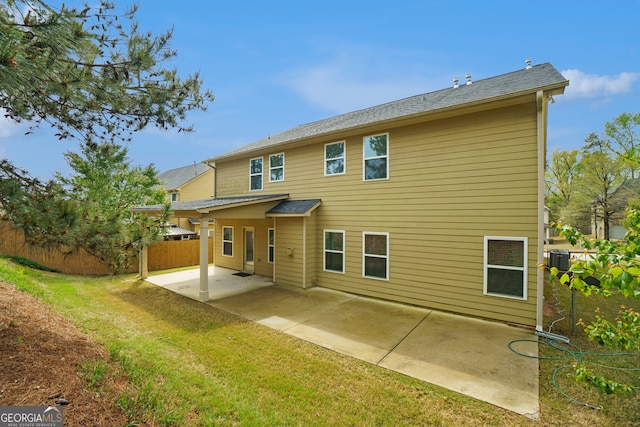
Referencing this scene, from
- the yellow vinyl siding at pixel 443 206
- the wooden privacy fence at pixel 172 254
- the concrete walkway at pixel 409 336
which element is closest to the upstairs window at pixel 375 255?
the yellow vinyl siding at pixel 443 206

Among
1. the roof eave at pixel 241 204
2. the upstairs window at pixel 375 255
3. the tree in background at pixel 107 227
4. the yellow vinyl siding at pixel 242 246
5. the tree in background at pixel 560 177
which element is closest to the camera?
the tree in background at pixel 107 227

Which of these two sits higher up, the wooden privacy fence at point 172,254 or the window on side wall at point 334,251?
the window on side wall at point 334,251

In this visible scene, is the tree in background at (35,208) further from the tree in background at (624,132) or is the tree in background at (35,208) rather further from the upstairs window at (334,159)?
the tree in background at (624,132)

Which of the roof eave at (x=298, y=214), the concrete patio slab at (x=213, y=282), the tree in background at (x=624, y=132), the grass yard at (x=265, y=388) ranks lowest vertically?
the concrete patio slab at (x=213, y=282)

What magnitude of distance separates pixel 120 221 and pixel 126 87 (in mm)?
1888

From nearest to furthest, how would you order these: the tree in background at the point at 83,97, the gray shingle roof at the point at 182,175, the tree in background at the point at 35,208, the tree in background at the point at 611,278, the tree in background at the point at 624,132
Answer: the tree in background at the point at 611,278
the tree in background at the point at 83,97
the tree in background at the point at 35,208
the tree in background at the point at 624,132
the gray shingle roof at the point at 182,175

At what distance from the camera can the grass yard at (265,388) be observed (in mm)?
2941

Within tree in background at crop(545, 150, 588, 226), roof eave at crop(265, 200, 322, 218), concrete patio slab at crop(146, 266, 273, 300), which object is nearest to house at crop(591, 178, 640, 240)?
tree in background at crop(545, 150, 588, 226)

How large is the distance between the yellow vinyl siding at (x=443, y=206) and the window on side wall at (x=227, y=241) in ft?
14.9

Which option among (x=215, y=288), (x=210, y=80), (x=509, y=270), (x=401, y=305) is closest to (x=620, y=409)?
(x=509, y=270)

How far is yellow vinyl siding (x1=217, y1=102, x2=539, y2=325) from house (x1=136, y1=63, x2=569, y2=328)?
3 cm

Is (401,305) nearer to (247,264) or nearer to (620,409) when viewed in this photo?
(620,409)

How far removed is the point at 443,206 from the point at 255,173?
7.33 m

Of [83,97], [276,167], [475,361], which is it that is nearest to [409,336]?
[475,361]
